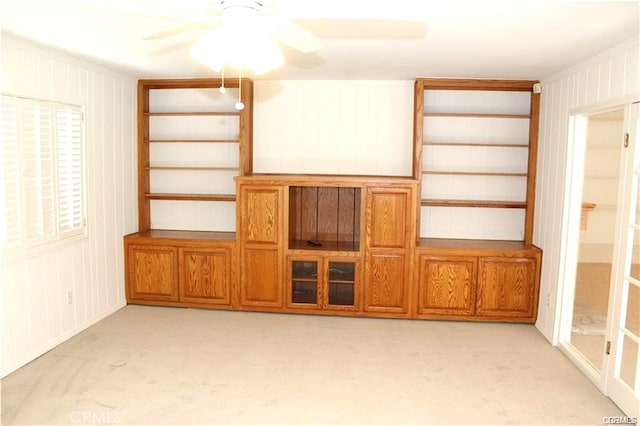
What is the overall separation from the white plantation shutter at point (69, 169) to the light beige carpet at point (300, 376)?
0.97 meters

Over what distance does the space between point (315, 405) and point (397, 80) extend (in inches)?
129

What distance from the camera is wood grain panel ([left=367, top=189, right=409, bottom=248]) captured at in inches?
179

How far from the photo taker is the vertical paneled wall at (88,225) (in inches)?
134

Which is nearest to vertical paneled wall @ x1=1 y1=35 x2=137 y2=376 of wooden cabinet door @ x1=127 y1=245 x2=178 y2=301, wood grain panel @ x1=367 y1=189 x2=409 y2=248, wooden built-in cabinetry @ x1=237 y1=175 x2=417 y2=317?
wooden cabinet door @ x1=127 y1=245 x2=178 y2=301

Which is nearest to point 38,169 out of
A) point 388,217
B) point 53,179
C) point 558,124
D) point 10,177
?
point 53,179

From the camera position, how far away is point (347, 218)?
5051mm

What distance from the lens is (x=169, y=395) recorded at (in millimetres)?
3121

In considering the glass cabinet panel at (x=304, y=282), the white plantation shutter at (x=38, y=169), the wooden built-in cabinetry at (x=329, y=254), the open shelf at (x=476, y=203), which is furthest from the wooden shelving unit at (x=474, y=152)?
the white plantation shutter at (x=38, y=169)

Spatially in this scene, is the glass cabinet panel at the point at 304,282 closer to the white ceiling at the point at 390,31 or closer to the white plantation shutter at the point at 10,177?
the white ceiling at the point at 390,31

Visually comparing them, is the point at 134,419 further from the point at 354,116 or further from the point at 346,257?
the point at 354,116

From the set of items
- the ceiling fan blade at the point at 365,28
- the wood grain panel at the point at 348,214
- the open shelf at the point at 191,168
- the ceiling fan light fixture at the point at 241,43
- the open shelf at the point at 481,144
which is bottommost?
the wood grain panel at the point at 348,214

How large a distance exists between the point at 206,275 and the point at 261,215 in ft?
2.68

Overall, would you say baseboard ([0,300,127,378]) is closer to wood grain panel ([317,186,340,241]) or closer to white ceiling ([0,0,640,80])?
wood grain panel ([317,186,340,241])

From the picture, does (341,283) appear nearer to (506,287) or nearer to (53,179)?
(506,287)
